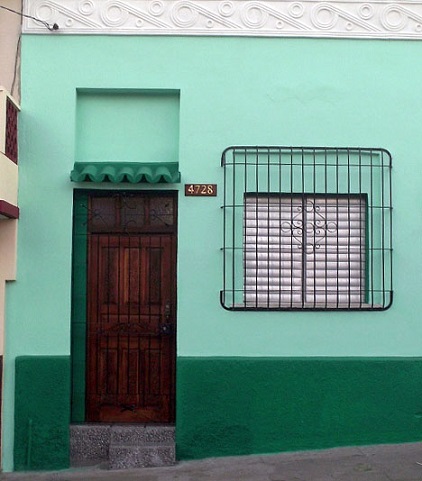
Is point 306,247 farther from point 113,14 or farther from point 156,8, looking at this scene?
point 113,14

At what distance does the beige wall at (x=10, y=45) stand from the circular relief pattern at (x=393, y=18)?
12.6 feet

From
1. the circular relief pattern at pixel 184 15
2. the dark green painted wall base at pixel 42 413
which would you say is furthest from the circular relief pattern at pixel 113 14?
the dark green painted wall base at pixel 42 413

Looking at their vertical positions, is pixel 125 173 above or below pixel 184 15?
below

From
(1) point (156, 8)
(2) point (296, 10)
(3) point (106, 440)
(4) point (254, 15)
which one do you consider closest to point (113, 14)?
(1) point (156, 8)

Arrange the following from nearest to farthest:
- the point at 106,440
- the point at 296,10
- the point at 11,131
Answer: the point at 11,131 < the point at 106,440 < the point at 296,10

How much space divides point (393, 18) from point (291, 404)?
13.7 feet

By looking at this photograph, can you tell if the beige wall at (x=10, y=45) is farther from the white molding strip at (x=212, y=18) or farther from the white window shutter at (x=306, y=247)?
the white window shutter at (x=306, y=247)

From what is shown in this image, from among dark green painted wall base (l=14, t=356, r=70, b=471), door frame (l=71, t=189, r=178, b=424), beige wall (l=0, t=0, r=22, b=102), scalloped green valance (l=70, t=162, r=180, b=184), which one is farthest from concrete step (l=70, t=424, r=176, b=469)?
beige wall (l=0, t=0, r=22, b=102)

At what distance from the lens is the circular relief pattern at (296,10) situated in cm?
755

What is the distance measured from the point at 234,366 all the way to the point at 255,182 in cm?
191

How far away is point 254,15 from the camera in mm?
7551

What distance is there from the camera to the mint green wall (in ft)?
24.2

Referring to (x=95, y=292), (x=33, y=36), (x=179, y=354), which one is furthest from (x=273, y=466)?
(x=33, y=36)

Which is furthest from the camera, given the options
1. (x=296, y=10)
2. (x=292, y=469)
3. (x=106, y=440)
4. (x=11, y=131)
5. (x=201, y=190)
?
(x=296, y=10)
